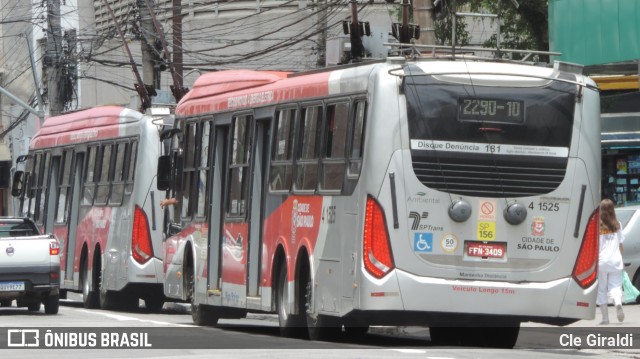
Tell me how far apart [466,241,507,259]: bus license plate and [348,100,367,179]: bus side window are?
4.29 feet

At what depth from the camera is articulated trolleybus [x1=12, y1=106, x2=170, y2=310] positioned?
80.7ft

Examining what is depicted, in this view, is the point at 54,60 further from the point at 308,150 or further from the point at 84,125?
the point at 308,150

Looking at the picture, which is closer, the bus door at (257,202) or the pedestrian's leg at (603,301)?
the bus door at (257,202)

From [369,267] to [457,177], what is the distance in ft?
4.00

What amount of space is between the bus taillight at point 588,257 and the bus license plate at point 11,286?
1029 centimetres

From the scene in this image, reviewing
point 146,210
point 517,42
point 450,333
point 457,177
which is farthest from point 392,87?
point 517,42

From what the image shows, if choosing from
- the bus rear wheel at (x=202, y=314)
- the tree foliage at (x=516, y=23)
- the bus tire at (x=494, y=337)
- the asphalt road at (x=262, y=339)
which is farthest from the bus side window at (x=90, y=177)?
the bus tire at (x=494, y=337)

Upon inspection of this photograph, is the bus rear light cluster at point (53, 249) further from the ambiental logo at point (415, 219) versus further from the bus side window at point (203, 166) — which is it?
the ambiental logo at point (415, 219)

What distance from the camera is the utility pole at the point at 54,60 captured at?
3881 cm

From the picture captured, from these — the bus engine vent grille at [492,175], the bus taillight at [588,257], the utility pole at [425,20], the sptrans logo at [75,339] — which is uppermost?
the utility pole at [425,20]

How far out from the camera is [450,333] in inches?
686

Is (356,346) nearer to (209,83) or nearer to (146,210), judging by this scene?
(209,83)

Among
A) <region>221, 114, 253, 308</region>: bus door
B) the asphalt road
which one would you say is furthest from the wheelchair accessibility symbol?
<region>221, 114, 253, 308</region>: bus door

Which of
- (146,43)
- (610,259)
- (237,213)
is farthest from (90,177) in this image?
(610,259)
